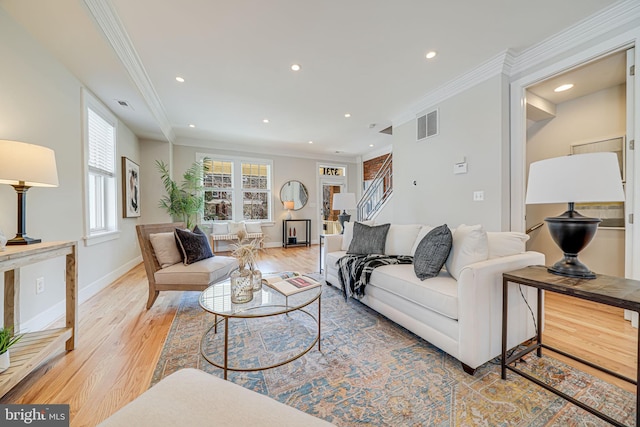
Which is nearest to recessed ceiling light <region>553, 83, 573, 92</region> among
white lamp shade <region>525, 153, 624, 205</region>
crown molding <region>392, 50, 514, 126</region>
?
crown molding <region>392, 50, 514, 126</region>

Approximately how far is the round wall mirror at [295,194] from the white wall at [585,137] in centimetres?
508

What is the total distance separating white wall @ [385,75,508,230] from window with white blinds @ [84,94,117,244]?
14.6ft

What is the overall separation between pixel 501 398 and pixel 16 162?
10.6 ft

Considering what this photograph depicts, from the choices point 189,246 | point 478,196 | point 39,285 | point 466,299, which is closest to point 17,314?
point 39,285

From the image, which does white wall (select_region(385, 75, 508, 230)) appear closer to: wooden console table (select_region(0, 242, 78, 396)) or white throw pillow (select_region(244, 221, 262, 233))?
white throw pillow (select_region(244, 221, 262, 233))

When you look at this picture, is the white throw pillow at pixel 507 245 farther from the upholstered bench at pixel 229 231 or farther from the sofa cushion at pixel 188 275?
the upholstered bench at pixel 229 231

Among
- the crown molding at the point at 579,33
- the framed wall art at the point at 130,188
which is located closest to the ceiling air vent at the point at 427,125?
the crown molding at the point at 579,33

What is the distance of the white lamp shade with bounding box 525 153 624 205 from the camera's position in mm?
1265

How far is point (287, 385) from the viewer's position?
1452 mm

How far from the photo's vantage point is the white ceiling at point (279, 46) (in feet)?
6.68

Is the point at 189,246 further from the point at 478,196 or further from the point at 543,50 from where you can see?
the point at 543,50

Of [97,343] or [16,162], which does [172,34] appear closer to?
[16,162]

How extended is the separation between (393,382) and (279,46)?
3.13 meters

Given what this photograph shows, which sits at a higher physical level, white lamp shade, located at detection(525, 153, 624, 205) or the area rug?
white lamp shade, located at detection(525, 153, 624, 205)
